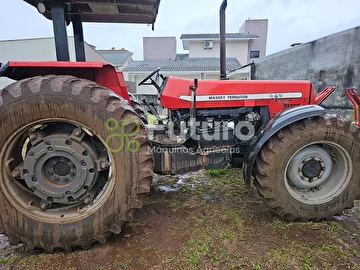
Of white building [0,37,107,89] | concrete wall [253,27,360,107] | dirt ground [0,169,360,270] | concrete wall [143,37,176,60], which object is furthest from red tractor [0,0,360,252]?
concrete wall [143,37,176,60]

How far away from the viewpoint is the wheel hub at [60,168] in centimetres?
184

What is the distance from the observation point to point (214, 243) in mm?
1930

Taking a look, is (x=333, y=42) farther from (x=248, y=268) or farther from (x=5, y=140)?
(x=5, y=140)

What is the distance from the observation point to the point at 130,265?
1713mm

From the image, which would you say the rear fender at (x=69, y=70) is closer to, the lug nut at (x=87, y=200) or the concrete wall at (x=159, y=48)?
the lug nut at (x=87, y=200)

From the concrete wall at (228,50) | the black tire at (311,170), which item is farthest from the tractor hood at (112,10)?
the concrete wall at (228,50)

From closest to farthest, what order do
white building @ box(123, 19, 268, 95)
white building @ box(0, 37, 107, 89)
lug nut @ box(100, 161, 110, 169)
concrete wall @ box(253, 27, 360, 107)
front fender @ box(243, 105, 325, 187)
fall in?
lug nut @ box(100, 161, 110, 169) → front fender @ box(243, 105, 325, 187) → concrete wall @ box(253, 27, 360, 107) → white building @ box(0, 37, 107, 89) → white building @ box(123, 19, 268, 95)

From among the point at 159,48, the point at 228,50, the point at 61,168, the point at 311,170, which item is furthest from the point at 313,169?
the point at 159,48

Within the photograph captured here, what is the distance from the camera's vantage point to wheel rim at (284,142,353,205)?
7.16 ft

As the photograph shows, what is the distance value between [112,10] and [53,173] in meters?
1.84

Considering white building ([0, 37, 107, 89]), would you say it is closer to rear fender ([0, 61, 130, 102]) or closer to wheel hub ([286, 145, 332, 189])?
rear fender ([0, 61, 130, 102])

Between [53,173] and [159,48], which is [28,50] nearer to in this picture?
[159,48]

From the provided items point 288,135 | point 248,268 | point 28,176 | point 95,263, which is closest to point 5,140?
point 28,176

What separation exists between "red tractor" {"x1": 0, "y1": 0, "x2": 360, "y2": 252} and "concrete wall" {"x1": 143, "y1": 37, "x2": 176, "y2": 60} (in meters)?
23.9
